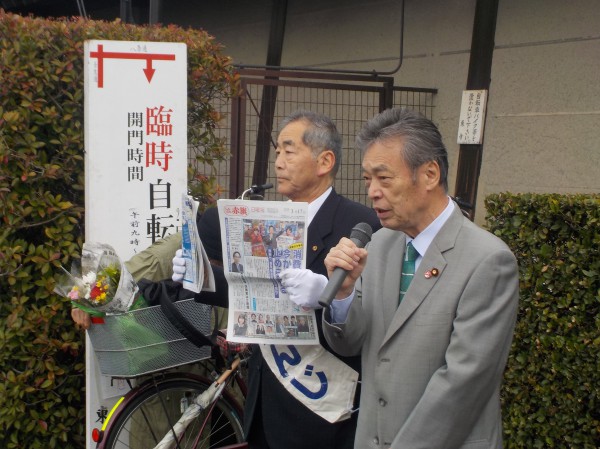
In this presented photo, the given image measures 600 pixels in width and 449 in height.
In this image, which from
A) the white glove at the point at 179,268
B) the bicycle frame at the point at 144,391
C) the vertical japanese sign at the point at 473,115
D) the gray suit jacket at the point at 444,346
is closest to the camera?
the gray suit jacket at the point at 444,346

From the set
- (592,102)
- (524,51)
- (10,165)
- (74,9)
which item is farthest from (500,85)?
(74,9)

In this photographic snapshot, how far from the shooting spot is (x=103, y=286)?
428 centimetres

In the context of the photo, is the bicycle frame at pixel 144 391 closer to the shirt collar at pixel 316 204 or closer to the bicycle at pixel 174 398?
the bicycle at pixel 174 398

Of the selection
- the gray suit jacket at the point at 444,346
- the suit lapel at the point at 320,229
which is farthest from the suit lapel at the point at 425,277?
the suit lapel at the point at 320,229

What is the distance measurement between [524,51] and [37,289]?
15.5ft

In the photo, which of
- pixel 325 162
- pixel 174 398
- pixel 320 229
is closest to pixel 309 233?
pixel 320 229

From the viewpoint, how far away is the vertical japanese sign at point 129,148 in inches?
192

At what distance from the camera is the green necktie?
278 cm

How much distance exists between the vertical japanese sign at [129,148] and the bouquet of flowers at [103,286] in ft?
1.57

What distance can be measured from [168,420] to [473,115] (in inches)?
178

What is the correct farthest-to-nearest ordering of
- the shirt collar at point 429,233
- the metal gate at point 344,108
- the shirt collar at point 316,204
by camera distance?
1. the metal gate at point 344,108
2. the shirt collar at point 316,204
3. the shirt collar at point 429,233

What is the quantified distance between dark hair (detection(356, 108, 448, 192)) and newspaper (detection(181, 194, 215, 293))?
3.01 feet

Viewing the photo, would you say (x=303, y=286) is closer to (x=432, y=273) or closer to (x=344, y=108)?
(x=432, y=273)

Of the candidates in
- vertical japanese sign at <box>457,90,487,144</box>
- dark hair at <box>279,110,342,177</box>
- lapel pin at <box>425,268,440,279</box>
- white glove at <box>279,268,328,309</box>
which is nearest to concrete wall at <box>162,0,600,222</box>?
vertical japanese sign at <box>457,90,487,144</box>
